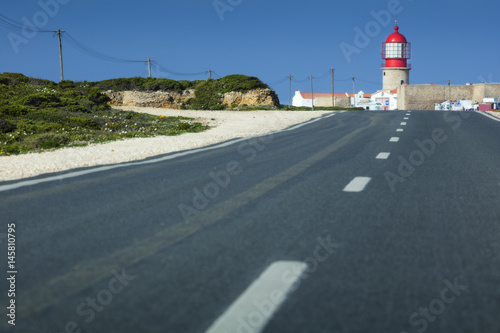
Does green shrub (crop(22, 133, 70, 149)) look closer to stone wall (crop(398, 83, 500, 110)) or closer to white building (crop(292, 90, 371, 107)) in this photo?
stone wall (crop(398, 83, 500, 110))

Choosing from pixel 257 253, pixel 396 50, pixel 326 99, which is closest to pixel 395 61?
pixel 396 50

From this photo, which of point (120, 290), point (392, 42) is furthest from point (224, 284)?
point (392, 42)

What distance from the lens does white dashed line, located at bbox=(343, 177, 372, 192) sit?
6.72m

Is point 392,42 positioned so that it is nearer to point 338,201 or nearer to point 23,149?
point 23,149

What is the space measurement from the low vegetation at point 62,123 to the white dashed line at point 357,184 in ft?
32.9

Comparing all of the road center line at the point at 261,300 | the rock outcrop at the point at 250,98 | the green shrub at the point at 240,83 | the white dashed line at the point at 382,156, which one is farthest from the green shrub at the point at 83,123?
the green shrub at the point at 240,83

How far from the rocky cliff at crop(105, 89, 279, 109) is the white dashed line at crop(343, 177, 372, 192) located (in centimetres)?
3563

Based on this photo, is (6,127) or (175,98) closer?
(6,127)

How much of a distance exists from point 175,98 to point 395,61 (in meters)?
60.5

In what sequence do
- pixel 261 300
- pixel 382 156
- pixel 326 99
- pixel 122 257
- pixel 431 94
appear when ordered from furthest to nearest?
pixel 326 99
pixel 431 94
pixel 382 156
pixel 122 257
pixel 261 300

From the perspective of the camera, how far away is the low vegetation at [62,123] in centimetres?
1650

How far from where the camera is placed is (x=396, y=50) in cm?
9469

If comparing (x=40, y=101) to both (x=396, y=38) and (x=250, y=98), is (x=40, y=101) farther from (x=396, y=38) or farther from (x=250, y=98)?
(x=396, y=38)

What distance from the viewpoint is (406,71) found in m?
96.8
